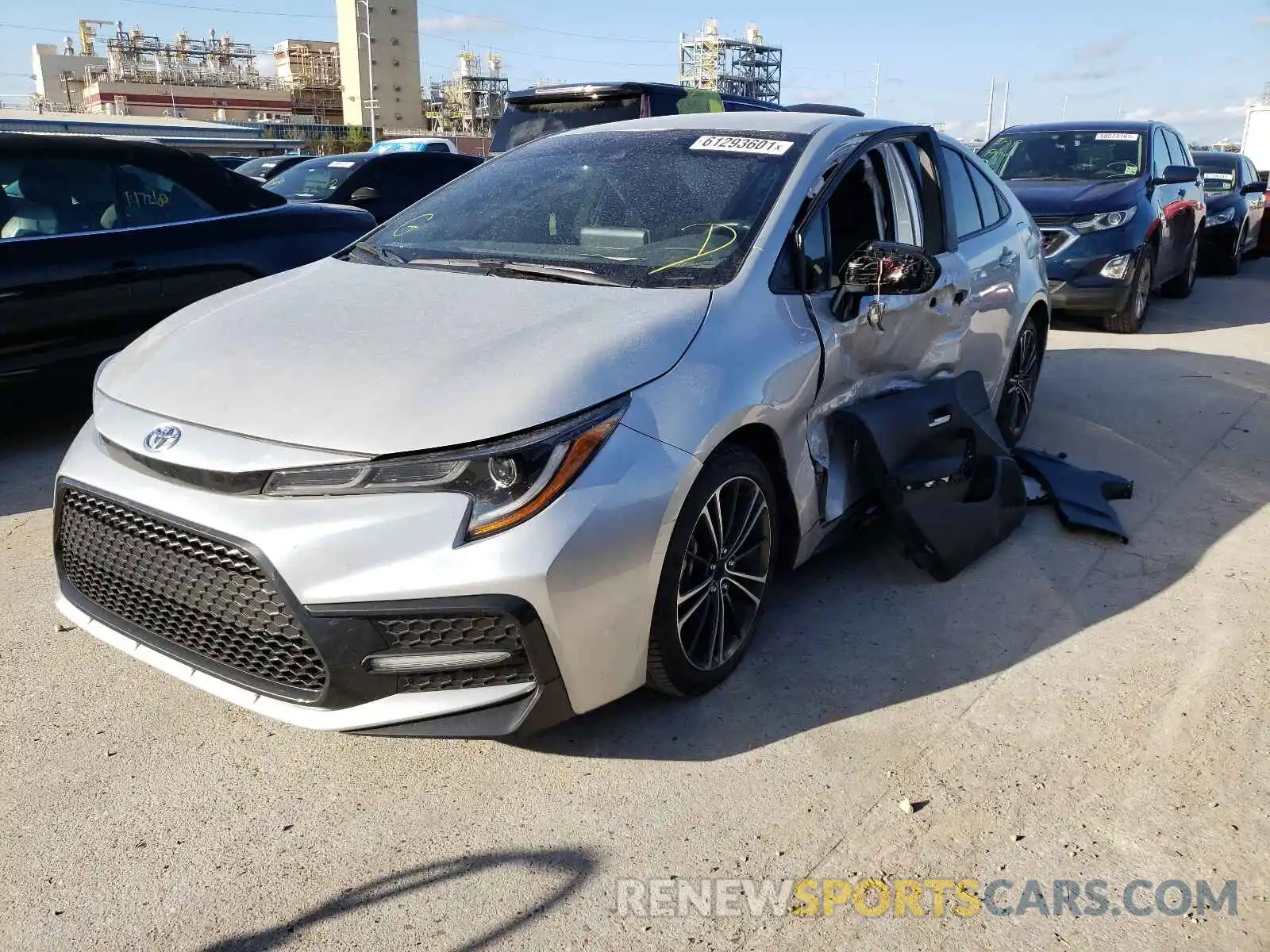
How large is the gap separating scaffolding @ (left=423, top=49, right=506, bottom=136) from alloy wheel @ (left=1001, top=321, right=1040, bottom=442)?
13028 cm

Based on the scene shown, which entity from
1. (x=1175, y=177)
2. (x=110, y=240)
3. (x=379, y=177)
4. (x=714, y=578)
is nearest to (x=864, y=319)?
(x=714, y=578)

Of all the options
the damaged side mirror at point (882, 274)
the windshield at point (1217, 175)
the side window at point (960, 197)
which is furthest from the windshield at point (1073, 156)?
the damaged side mirror at point (882, 274)

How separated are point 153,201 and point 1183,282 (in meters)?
10.3

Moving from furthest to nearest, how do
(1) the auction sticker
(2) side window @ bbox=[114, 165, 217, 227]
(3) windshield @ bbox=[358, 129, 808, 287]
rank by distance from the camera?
1. (2) side window @ bbox=[114, 165, 217, 227]
2. (1) the auction sticker
3. (3) windshield @ bbox=[358, 129, 808, 287]

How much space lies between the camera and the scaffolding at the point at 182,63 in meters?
116

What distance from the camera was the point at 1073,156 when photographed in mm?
9633

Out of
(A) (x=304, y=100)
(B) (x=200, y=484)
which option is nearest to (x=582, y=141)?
(B) (x=200, y=484)

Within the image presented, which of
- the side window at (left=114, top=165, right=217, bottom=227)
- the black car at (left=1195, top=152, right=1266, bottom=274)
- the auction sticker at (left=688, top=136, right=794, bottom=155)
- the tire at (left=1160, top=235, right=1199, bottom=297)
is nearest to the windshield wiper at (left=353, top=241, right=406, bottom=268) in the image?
the auction sticker at (left=688, top=136, right=794, bottom=155)

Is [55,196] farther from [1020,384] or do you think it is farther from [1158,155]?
[1158,155]

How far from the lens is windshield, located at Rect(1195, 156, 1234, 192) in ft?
46.8

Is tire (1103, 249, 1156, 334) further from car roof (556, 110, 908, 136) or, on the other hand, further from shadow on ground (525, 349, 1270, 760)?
car roof (556, 110, 908, 136)

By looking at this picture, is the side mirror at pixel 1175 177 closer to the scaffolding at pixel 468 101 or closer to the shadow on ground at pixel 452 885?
the shadow on ground at pixel 452 885

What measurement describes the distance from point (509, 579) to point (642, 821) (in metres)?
0.71

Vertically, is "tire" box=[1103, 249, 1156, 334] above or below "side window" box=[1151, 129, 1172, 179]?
below
